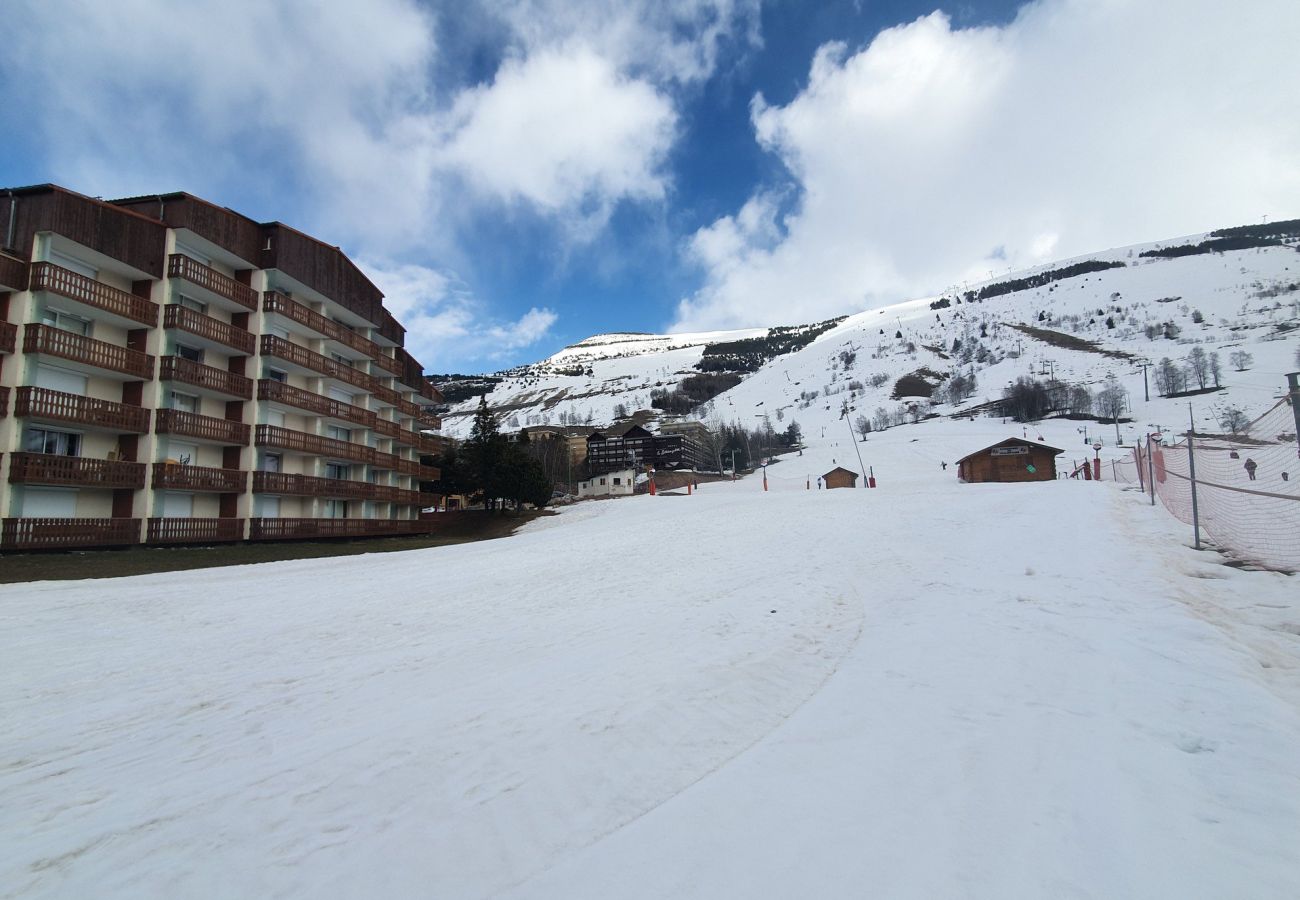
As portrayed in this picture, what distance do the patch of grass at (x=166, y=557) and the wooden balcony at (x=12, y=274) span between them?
33.7 feet

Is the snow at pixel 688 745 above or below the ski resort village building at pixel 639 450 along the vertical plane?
below

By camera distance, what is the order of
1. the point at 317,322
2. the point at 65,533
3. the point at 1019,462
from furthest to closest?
the point at 1019,462 < the point at 317,322 < the point at 65,533

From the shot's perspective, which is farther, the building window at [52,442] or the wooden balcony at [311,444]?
the wooden balcony at [311,444]

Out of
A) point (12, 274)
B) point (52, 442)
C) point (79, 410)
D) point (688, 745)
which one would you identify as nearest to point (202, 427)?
point (79, 410)

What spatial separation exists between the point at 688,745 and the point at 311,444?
36187mm

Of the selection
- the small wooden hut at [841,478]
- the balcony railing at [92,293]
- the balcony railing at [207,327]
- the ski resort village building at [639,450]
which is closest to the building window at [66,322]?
the balcony railing at [92,293]

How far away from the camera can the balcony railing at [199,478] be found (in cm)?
2681

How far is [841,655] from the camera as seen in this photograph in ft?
24.8

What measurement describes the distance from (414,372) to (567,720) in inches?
1926

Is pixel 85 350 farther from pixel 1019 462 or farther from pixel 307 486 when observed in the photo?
pixel 1019 462

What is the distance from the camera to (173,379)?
2739 centimetres

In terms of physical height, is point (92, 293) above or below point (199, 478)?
above

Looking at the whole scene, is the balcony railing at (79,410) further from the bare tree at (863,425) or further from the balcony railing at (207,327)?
the bare tree at (863,425)

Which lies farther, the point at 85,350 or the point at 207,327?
the point at 207,327
